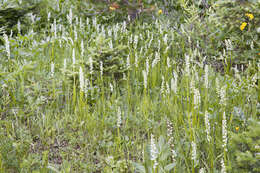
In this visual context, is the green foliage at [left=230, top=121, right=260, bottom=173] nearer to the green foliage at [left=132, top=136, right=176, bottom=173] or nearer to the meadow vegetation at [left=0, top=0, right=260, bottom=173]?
the meadow vegetation at [left=0, top=0, right=260, bottom=173]

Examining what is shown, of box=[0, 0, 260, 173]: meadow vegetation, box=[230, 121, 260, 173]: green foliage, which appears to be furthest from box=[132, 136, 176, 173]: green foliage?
box=[230, 121, 260, 173]: green foliage

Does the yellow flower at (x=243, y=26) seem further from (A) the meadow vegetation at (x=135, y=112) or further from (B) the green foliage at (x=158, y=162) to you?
(B) the green foliage at (x=158, y=162)

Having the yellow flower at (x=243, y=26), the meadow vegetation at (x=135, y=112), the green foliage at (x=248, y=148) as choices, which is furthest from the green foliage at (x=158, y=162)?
the yellow flower at (x=243, y=26)

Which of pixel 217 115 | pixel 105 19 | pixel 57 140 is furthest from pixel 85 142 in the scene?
pixel 105 19

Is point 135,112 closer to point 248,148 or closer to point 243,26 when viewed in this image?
point 248,148

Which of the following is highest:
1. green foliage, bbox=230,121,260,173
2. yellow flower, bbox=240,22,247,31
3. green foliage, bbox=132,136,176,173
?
yellow flower, bbox=240,22,247,31

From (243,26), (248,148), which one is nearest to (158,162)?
(248,148)

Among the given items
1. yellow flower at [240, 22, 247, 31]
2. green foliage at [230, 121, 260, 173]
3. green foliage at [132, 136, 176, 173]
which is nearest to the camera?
green foliage at [230, 121, 260, 173]

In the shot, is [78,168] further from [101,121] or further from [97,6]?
[97,6]

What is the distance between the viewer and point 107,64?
3.28 metres

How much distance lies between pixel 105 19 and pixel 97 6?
1.67 ft

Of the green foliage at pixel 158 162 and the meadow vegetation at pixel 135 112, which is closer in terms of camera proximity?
the green foliage at pixel 158 162

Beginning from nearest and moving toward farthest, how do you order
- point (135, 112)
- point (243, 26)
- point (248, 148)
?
point (248, 148), point (135, 112), point (243, 26)

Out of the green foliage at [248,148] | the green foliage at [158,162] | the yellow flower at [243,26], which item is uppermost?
the yellow flower at [243,26]
